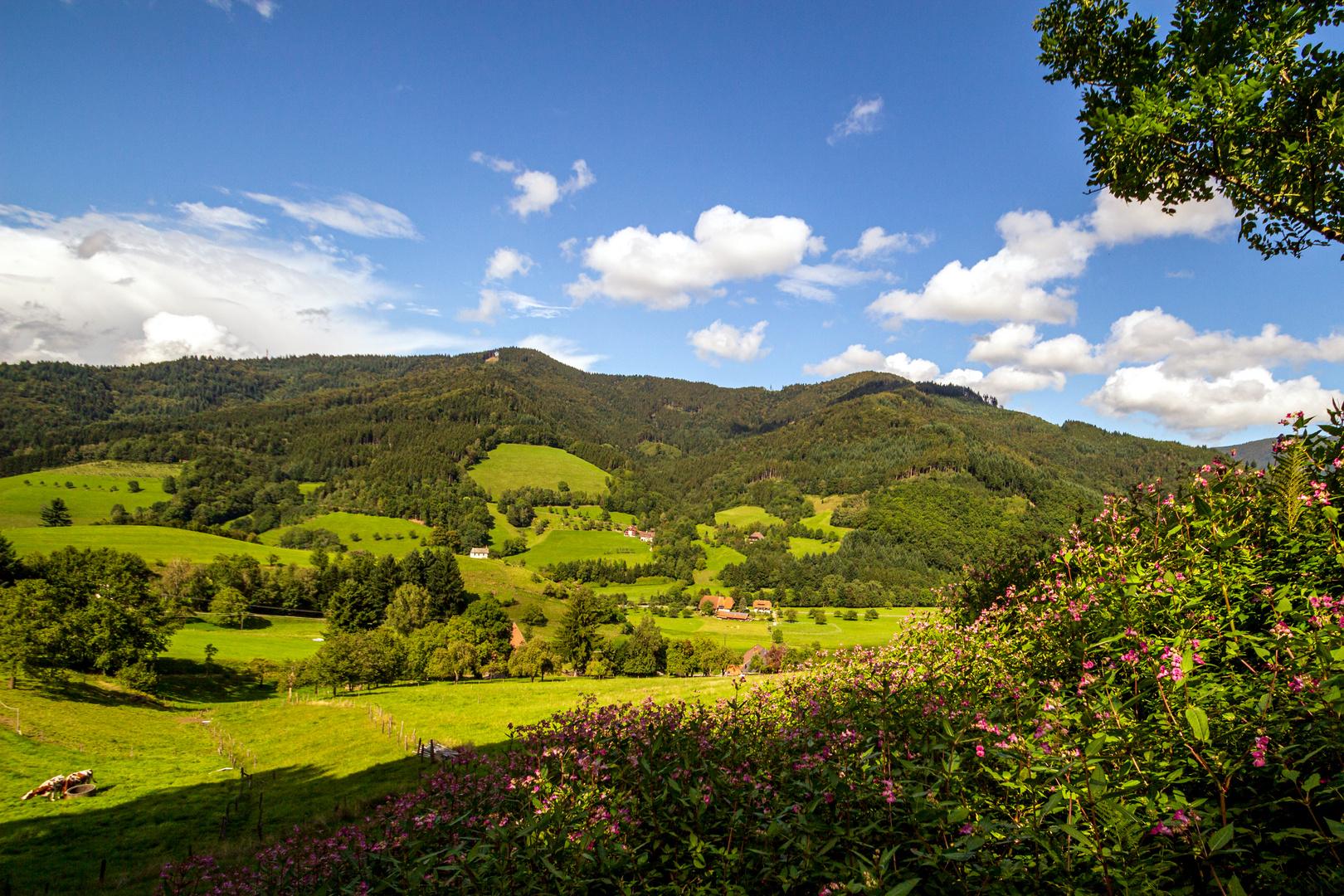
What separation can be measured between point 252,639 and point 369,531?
76.2 metres

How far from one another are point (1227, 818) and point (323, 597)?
98778 millimetres

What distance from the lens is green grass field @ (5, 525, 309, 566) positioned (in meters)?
81.0

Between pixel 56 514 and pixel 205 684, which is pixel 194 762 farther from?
pixel 56 514

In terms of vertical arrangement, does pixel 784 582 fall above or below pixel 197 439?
below

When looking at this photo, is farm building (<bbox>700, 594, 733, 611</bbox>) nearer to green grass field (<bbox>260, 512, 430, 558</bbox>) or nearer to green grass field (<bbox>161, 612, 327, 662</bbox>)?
green grass field (<bbox>260, 512, 430, 558</bbox>)

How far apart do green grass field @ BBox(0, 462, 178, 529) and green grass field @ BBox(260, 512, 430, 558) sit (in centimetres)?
3414

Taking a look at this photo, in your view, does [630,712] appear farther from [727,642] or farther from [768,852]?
[727,642]

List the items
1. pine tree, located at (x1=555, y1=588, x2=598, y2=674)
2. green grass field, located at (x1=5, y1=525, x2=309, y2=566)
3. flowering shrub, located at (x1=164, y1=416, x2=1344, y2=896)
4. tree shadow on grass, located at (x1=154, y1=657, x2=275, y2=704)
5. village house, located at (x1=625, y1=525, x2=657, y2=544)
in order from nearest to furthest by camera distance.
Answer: flowering shrub, located at (x1=164, y1=416, x2=1344, y2=896) → tree shadow on grass, located at (x1=154, y1=657, x2=275, y2=704) → pine tree, located at (x1=555, y1=588, x2=598, y2=674) → green grass field, located at (x1=5, y1=525, x2=309, y2=566) → village house, located at (x1=625, y1=525, x2=657, y2=544)

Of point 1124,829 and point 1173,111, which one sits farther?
point 1173,111

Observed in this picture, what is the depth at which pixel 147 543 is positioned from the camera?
88.3m

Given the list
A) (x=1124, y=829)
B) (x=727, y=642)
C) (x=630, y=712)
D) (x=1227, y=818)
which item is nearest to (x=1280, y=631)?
(x=1227, y=818)

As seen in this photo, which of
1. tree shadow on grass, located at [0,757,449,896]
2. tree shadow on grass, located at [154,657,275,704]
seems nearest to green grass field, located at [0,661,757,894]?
tree shadow on grass, located at [0,757,449,896]

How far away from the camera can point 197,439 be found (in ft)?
645

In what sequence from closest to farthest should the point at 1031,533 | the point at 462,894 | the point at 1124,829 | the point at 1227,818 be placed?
the point at 1124,829 → the point at 1227,818 → the point at 462,894 → the point at 1031,533
